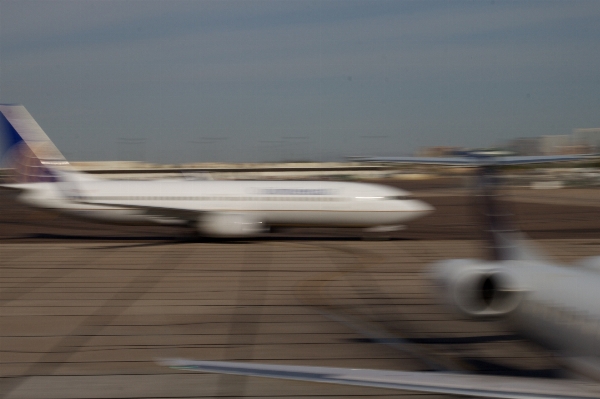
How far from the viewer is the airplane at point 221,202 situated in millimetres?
25141

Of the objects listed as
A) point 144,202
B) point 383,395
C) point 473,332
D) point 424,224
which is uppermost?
point 424,224

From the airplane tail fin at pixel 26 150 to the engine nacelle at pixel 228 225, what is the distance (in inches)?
255

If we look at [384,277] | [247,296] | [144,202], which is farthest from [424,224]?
[247,296]

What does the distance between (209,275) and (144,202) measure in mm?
9545

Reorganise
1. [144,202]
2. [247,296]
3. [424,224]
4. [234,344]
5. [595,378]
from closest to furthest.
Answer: [595,378] < [234,344] < [247,296] < [144,202] < [424,224]

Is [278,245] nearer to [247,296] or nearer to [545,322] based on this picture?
[247,296]

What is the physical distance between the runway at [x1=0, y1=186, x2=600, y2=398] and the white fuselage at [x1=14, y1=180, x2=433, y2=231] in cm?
230

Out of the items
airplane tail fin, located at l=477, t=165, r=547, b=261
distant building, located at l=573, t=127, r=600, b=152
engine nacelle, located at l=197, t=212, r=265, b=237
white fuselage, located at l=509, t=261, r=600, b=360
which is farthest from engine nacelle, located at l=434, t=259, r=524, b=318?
engine nacelle, located at l=197, t=212, r=265, b=237

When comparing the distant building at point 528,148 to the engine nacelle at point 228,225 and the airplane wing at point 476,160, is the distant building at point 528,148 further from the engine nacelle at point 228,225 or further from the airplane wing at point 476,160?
the engine nacelle at point 228,225

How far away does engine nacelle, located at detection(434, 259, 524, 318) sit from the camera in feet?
23.3

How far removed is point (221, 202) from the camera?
2545cm

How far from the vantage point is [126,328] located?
451 inches

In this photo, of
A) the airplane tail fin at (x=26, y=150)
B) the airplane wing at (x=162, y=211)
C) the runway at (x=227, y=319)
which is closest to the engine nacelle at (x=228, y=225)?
the airplane wing at (x=162, y=211)

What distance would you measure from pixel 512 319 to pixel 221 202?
18781 millimetres
